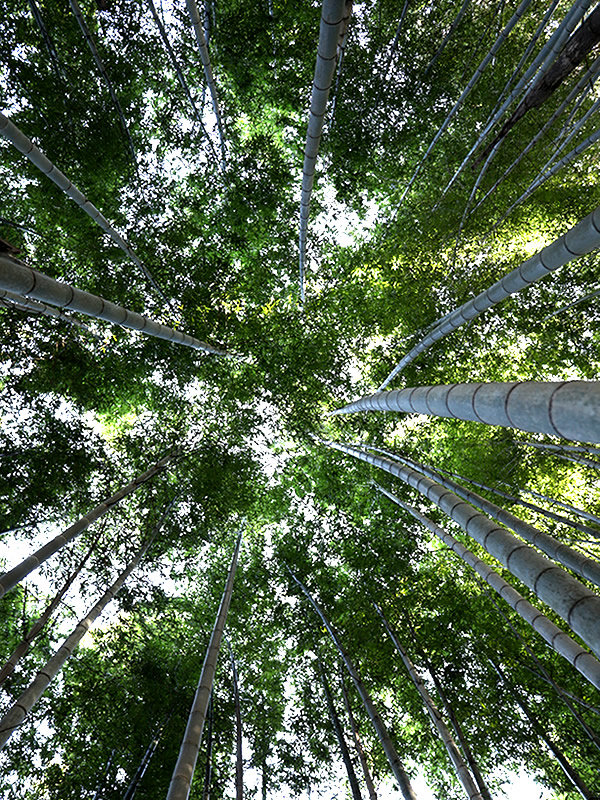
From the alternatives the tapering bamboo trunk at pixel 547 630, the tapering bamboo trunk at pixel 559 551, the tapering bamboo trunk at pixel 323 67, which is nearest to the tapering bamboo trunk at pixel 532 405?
→ the tapering bamboo trunk at pixel 547 630

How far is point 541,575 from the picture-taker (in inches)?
70.4

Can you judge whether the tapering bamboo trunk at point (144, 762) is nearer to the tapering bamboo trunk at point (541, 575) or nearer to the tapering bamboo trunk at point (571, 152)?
the tapering bamboo trunk at point (541, 575)

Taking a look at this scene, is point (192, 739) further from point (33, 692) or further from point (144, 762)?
point (144, 762)

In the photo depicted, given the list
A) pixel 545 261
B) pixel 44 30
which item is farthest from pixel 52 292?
pixel 545 261

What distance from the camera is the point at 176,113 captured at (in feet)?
20.7

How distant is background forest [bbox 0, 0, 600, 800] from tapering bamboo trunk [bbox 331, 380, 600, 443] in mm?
3767

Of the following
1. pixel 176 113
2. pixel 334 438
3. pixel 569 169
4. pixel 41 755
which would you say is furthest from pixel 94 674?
pixel 569 169

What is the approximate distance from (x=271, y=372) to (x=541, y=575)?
566 cm

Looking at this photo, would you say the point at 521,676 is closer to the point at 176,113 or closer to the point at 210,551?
the point at 210,551

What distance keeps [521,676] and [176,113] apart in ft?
30.9

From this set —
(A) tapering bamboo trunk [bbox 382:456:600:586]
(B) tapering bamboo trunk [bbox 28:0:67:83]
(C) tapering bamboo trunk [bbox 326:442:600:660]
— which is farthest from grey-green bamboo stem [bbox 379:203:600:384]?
(B) tapering bamboo trunk [bbox 28:0:67:83]

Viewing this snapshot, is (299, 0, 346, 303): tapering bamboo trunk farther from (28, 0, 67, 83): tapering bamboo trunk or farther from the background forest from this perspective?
the background forest

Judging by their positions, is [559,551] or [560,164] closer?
[560,164]

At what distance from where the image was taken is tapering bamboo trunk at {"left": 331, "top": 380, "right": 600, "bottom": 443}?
1164mm
